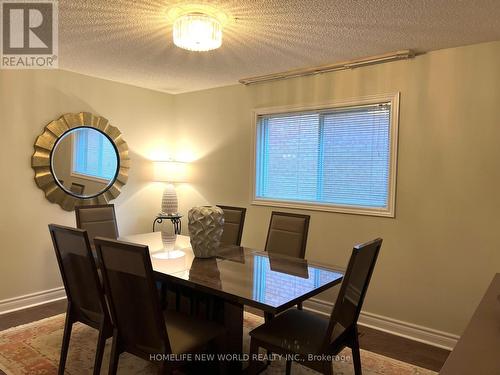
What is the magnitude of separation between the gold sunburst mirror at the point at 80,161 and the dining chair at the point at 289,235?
2.11 metres

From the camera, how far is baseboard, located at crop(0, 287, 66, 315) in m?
3.30

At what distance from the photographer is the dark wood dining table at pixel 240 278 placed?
5.92ft

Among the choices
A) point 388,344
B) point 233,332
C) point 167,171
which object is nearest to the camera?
point 233,332

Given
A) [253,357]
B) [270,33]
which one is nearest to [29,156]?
[270,33]

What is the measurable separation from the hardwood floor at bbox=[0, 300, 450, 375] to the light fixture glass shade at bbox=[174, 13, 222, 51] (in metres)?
2.48

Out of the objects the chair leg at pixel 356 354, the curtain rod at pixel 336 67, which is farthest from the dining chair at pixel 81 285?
the curtain rod at pixel 336 67

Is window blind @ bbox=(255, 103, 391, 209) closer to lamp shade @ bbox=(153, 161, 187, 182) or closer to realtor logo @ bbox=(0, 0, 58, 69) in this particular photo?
lamp shade @ bbox=(153, 161, 187, 182)

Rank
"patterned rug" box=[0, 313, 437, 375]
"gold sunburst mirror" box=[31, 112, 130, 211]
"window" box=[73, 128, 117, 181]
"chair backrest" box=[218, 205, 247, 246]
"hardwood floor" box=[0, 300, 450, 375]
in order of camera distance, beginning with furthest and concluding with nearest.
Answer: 1. "window" box=[73, 128, 117, 181]
2. "gold sunburst mirror" box=[31, 112, 130, 211]
3. "chair backrest" box=[218, 205, 247, 246]
4. "hardwood floor" box=[0, 300, 450, 375]
5. "patterned rug" box=[0, 313, 437, 375]

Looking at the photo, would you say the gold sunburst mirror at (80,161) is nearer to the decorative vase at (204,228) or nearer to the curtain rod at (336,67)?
the curtain rod at (336,67)

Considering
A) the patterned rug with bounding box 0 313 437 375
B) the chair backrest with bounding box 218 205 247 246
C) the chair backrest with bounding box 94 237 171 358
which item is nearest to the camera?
the chair backrest with bounding box 94 237 171 358

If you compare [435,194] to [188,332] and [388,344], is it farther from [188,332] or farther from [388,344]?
[188,332]

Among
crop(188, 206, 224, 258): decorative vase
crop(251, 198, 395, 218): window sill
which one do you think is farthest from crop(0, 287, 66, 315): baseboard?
crop(251, 198, 395, 218): window sill

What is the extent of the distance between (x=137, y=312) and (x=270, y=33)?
2.06 metres

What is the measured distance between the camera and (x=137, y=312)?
5.82 feet
